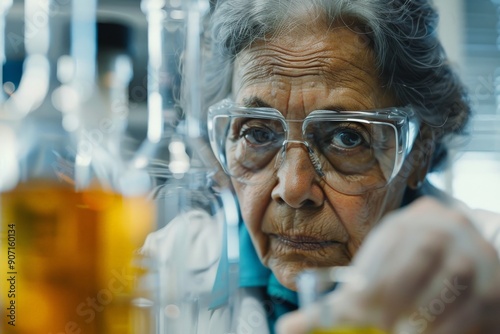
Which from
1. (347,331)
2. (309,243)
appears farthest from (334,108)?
(347,331)

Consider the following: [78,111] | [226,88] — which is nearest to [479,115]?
[226,88]

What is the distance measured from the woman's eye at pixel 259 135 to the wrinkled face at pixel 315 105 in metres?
0.03

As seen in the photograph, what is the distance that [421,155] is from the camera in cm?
83

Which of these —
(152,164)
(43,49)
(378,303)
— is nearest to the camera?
(378,303)

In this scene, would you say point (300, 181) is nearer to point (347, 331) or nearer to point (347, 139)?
point (347, 139)

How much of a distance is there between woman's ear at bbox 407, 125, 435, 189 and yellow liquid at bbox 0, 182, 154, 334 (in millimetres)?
320

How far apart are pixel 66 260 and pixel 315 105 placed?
0.32 metres

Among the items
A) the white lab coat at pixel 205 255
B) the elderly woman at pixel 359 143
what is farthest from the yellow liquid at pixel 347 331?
the white lab coat at pixel 205 255

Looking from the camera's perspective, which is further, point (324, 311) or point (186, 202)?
point (186, 202)

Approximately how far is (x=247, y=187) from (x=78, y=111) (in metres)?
0.25

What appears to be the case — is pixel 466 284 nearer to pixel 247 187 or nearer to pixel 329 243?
pixel 329 243

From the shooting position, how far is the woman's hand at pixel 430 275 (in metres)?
0.75

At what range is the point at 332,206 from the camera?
0.81 metres

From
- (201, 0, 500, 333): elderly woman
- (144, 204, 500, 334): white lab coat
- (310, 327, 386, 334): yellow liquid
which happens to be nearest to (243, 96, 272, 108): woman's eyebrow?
(201, 0, 500, 333): elderly woman
